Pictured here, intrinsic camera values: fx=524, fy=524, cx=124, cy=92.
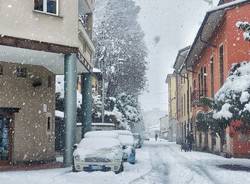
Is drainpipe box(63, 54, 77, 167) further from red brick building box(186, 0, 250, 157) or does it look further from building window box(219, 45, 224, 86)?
building window box(219, 45, 224, 86)

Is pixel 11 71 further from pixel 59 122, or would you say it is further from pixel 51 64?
pixel 59 122

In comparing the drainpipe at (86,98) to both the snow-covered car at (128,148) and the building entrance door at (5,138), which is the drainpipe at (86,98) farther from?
the building entrance door at (5,138)

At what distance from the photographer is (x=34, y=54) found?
22000 mm

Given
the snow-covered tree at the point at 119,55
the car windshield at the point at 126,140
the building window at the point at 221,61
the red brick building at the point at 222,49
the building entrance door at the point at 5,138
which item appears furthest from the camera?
the snow-covered tree at the point at 119,55

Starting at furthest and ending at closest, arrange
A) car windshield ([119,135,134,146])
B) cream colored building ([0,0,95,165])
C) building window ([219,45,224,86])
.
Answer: building window ([219,45,224,86])
car windshield ([119,135,134,146])
cream colored building ([0,0,95,165])

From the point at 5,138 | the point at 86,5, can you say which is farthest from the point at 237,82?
the point at 5,138

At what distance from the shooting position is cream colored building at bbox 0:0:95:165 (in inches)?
807

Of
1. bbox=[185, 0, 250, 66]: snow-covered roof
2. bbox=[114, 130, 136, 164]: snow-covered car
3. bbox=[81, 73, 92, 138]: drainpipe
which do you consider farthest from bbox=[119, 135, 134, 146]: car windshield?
bbox=[185, 0, 250, 66]: snow-covered roof

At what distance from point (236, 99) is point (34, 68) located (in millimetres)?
9313

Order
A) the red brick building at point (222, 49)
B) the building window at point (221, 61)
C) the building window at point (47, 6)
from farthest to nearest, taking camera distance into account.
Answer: the building window at point (221, 61)
the red brick building at point (222, 49)
the building window at point (47, 6)

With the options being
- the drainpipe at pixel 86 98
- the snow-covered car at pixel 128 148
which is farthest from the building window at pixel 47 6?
the drainpipe at pixel 86 98

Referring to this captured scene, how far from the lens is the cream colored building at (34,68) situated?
20.5m

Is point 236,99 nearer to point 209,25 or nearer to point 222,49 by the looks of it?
point 222,49

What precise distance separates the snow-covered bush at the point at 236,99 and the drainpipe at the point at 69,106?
5.94 meters
